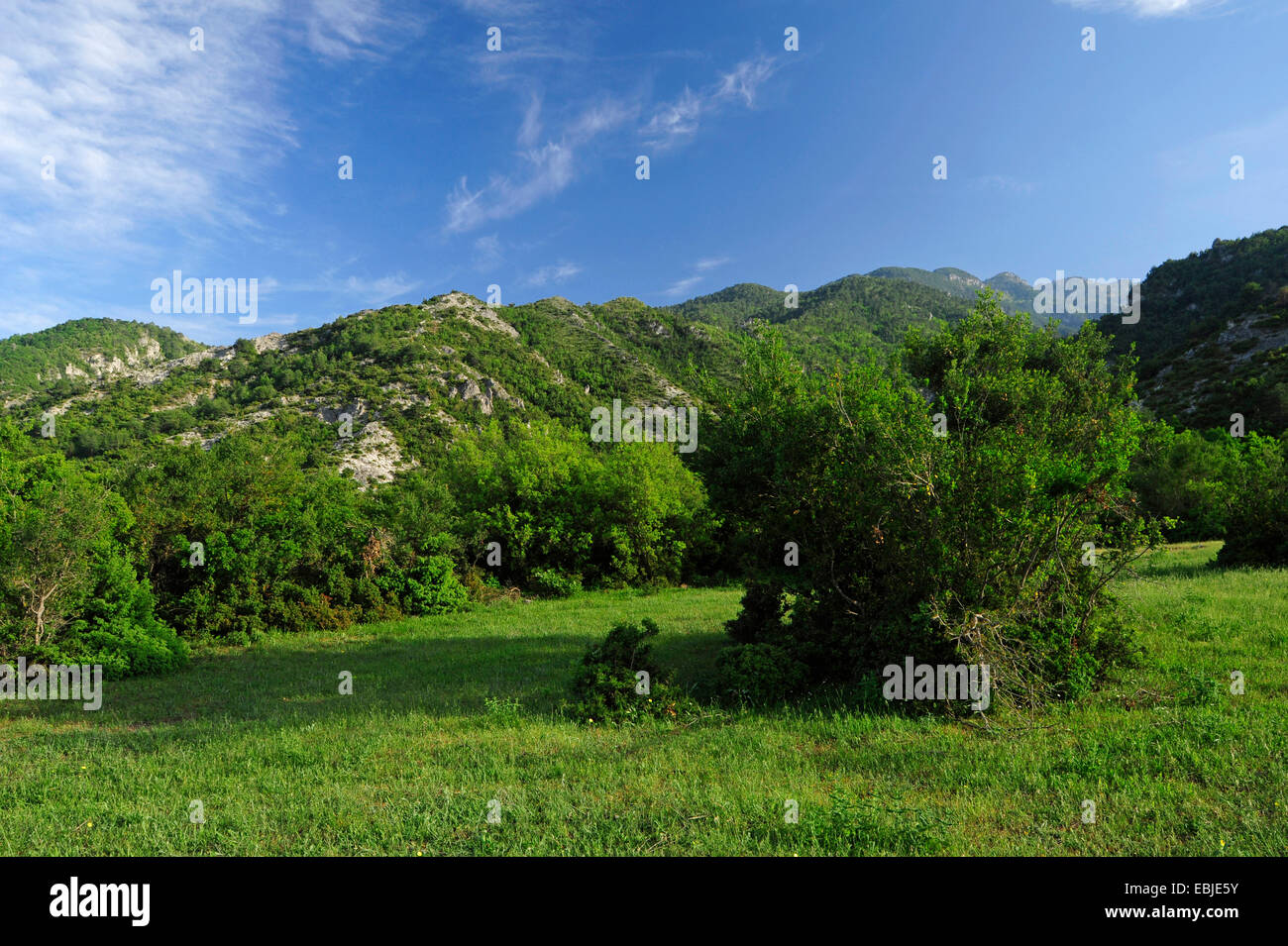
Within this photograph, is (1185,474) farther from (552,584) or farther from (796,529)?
(796,529)

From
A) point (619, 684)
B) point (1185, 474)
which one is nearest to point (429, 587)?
point (619, 684)

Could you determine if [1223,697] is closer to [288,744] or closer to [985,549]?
[985,549]

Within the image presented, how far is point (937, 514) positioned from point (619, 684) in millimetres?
5374

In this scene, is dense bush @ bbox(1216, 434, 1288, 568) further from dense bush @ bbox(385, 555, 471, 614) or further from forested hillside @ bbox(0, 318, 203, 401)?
forested hillside @ bbox(0, 318, 203, 401)

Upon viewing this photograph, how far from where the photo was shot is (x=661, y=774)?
618 centimetres

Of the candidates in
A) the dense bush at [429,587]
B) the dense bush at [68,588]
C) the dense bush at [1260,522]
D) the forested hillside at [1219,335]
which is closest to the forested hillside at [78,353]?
the dense bush at [429,587]

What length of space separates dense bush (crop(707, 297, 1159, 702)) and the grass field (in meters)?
1.05

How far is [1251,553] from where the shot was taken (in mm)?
18719

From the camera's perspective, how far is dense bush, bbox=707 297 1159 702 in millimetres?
7773

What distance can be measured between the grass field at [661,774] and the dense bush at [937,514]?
1.05 meters

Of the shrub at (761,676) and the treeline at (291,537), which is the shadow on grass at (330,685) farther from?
the shrub at (761,676)

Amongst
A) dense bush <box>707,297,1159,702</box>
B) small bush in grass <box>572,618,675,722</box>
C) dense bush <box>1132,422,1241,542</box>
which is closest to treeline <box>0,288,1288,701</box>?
dense bush <box>707,297,1159,702</box>
